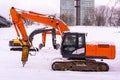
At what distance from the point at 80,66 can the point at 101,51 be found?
1135 millimetres

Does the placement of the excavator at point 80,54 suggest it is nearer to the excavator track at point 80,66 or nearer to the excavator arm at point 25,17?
the excavator track at point 80,66

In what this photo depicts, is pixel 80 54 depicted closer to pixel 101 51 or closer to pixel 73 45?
pixel 73 45

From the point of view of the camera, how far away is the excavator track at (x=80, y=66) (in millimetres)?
16984

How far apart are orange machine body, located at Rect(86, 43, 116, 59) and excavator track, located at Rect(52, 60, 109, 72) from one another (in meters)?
0.33

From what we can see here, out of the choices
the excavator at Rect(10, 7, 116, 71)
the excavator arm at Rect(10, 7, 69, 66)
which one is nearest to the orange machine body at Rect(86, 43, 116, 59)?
the excavator at Rect(10, 7, 116, 71)

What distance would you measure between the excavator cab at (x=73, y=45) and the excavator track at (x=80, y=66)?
14.7 inches

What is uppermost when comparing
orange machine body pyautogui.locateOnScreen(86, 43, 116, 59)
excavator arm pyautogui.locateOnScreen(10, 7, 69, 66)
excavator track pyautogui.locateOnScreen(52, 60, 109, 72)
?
excavator arm pyautogui.locateOnScreen(10, 7, 69, 66)

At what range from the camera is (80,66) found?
17.1 meters

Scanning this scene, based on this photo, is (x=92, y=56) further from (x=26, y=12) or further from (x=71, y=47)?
(x=26, y=12)

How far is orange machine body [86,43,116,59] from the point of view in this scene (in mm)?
16891

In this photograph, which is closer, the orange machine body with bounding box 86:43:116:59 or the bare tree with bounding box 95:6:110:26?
Answer: the orange machine body with bounding box 86:43:116:59

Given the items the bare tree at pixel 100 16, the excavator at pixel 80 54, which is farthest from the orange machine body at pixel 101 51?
the bare tree at pixel 100 16

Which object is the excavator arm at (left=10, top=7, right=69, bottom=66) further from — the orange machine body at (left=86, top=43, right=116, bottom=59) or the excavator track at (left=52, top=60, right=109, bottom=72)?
the orange machine body at (left=86, top=43, right=116, bottom=59)

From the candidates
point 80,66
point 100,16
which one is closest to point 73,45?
point 80,66
